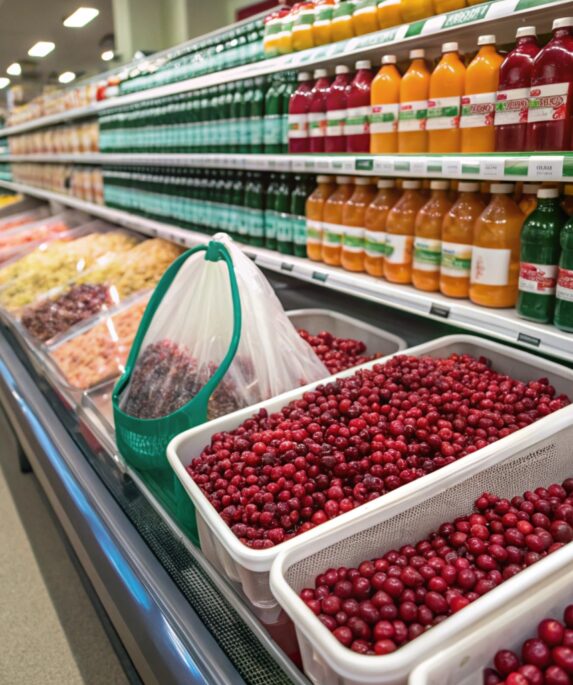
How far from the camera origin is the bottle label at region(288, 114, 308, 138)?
2355 mm

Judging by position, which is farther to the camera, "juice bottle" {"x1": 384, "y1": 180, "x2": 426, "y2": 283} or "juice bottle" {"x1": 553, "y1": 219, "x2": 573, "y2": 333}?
"juice bottle" {"x1": 384, "y1": 180, "x2": 426, "y2": 283}

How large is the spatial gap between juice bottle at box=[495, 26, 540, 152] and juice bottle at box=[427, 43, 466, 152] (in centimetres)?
16

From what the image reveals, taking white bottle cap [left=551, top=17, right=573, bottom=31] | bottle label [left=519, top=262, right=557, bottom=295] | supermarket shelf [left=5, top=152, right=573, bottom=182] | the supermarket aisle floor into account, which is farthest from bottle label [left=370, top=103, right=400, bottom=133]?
the supermarket aisle floor

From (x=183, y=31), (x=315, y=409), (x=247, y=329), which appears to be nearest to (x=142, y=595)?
(x=315, y=409)

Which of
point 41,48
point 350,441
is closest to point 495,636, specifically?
point 350,441

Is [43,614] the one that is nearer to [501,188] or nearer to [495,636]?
[495,636]

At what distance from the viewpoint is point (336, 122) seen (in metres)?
2.16

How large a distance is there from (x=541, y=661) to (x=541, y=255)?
3.27 feet

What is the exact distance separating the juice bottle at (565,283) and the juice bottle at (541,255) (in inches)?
1.5

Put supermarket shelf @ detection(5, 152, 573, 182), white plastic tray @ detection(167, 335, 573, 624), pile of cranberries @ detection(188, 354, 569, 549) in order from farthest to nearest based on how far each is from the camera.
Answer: supermarket shelf @ detection(5, 152, 573, 182)
pile of cranberries @ detection(188, 354, 569, 549)
white plastic tray @ detection(167, 335, 573, 624)

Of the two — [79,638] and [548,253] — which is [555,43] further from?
[79,638]

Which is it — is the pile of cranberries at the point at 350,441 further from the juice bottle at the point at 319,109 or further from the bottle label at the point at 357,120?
the juice bottle at the point at 319,109

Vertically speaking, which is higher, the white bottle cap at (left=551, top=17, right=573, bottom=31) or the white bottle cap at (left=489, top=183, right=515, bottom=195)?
the white bottle cap at (left=551, top=17, right=573, bottom=31)

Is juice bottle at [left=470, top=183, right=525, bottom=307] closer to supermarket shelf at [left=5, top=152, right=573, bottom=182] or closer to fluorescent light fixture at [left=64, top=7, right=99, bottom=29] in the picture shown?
supermarket shelf at [left=5, top=152, right=573, bottom=182]
